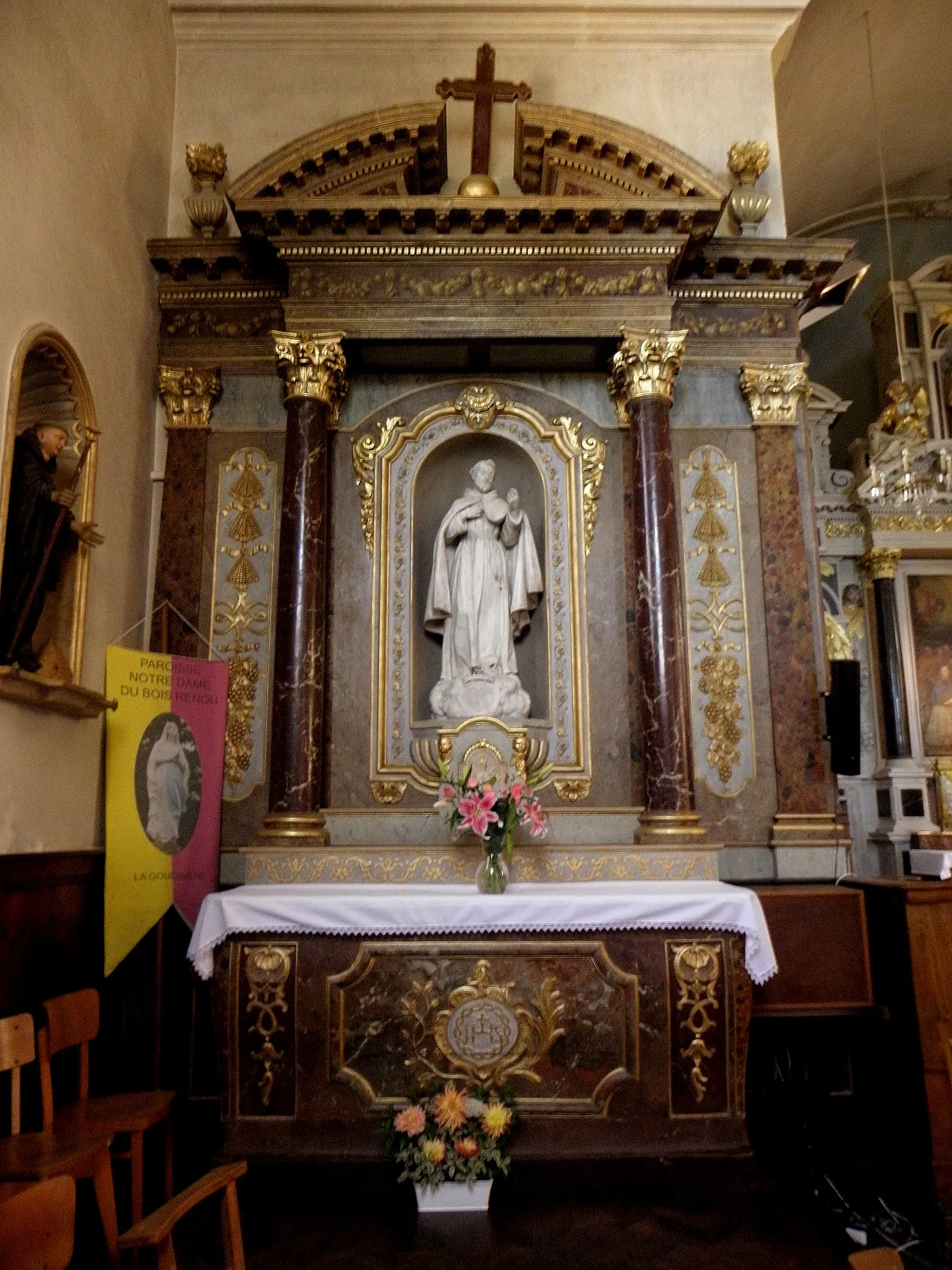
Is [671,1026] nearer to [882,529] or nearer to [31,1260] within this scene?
[31,1260]

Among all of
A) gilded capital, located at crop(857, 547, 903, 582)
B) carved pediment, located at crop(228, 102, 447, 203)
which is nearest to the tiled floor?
carved pediment, located at crop(228, 102, 447, 203)

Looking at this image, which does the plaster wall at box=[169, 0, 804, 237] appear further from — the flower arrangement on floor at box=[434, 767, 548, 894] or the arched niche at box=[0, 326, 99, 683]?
the flower arrangement on floor at box=[434, 767, 548, 894]

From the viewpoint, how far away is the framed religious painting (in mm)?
11883

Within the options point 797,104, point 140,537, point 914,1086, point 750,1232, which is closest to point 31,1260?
point 750,1232

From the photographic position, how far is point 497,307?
21.6ft

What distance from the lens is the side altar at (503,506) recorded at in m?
6.27

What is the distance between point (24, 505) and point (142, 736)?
5.17 ft

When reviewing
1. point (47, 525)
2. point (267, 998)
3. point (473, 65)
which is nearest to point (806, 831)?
point (267, 998)

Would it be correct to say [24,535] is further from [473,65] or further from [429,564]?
[473,65]

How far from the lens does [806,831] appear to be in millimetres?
6363

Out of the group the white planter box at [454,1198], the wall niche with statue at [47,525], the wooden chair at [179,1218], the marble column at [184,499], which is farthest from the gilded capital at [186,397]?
the wooden chair at [179,1218]

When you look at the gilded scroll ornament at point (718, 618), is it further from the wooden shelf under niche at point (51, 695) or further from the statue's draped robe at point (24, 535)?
the statue's draped robe at point (24, 535)

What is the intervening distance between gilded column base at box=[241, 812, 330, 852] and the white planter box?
6.26ft

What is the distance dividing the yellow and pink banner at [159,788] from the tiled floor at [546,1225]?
1.53 metres
